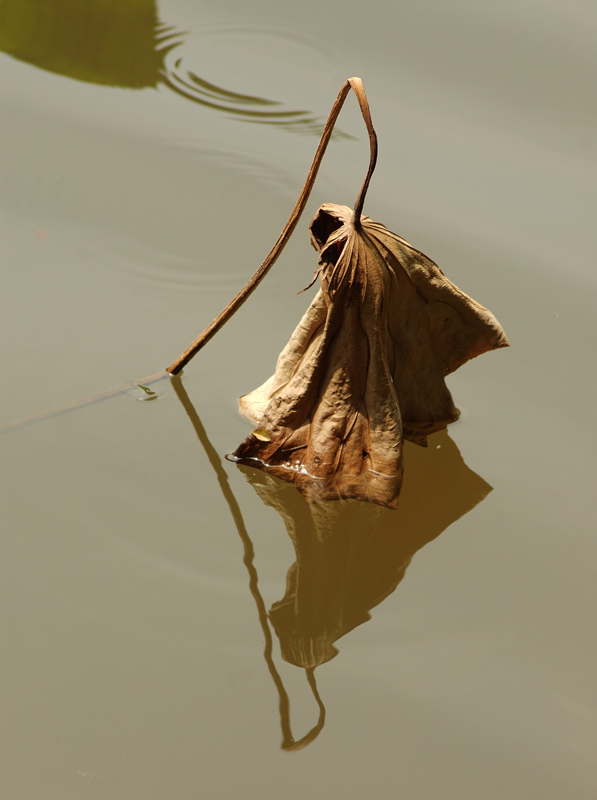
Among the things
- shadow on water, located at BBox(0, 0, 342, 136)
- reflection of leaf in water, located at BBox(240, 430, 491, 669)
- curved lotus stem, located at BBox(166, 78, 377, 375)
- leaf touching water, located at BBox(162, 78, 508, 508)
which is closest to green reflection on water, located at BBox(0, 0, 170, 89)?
shadow on water, located at BBox(0, 0, 342, 136)

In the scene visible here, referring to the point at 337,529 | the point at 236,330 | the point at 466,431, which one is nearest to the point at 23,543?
the point at 337,529

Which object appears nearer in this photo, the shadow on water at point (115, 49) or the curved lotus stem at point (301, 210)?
the curved lotus stem at point (301, 210)

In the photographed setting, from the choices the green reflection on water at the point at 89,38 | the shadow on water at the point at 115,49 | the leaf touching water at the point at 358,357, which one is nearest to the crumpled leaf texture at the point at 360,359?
the leaf touching water at the point at 358,357

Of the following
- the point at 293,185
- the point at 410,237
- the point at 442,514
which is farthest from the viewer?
the point at 293,185

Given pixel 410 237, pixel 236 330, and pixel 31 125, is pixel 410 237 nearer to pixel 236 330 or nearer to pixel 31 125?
pixel 236 330

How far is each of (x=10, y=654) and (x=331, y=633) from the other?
0.64m

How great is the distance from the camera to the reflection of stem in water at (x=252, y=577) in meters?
1.54

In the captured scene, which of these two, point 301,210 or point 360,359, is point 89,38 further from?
point 360,359

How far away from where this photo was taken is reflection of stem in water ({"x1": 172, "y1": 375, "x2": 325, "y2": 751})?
5.06 ft

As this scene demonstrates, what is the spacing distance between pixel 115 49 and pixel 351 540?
2956 mm

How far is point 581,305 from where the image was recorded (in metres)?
2.67

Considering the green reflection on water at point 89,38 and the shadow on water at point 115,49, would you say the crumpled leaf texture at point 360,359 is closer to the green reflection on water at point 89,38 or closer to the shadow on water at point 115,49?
the shadow on water at point 115,49

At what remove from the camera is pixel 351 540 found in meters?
1.89

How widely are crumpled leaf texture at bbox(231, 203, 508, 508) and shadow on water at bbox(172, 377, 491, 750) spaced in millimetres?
50
